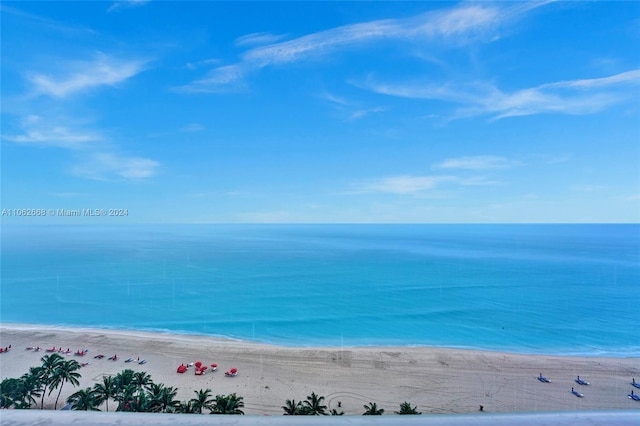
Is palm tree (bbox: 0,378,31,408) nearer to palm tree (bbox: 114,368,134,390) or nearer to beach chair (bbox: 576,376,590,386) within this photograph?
palm tree (bbox: 114,368,134,390)

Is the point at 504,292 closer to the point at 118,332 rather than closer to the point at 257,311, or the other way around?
the point at 257,311

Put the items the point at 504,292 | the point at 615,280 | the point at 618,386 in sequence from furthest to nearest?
the point at 615,280
the point at 504,292
the point at 618,386

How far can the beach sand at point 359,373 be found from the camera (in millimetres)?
11586

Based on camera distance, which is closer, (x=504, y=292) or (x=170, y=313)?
(x=170, y=313)

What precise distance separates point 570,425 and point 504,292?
33.6 meters

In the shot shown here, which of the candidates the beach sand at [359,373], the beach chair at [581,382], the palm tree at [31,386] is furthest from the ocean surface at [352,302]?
the palm tree at [31,386]

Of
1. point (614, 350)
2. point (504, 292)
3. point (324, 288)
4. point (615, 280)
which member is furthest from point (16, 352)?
point (615, 280)

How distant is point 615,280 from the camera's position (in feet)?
115

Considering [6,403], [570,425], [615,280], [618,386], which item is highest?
[615,280]

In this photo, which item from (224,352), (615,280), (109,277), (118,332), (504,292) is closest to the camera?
(224,352)

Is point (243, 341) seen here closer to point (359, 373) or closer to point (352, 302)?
point (359, 373)

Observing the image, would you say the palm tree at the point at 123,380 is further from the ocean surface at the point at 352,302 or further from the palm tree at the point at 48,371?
the ocean surface at the point at 352,302

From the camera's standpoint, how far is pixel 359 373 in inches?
543

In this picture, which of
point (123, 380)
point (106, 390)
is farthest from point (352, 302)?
point (106, 390)
